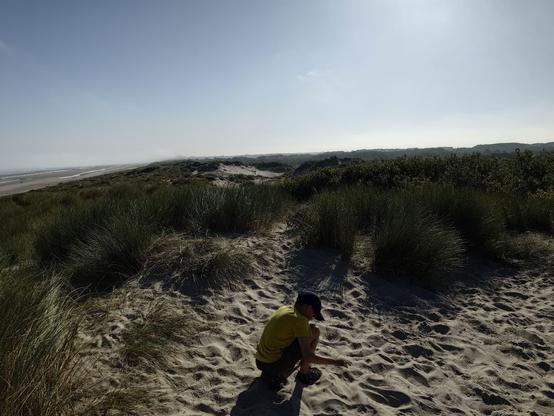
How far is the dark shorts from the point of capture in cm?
306

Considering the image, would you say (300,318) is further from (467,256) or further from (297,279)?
(467,256)

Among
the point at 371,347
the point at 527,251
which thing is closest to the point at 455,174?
the point at 527,251

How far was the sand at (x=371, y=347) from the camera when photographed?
300cm

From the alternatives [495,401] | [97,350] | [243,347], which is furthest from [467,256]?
[97,350]

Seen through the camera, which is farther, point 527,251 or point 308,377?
point 527,251

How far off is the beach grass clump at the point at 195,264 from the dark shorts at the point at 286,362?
1.97m

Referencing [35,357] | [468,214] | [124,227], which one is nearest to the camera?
[35,357]

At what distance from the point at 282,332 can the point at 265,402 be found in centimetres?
55

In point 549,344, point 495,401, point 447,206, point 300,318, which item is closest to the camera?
point 300,318

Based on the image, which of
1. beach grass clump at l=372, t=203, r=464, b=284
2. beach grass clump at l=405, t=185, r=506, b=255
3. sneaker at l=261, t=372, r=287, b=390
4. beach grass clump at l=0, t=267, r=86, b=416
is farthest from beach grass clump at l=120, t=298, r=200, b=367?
beach grass clump at l=405, t=185, r=506, b=255

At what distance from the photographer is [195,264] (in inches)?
201

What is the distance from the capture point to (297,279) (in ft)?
17.9

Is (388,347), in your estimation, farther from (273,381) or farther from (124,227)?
(124,227)

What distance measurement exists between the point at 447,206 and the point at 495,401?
4822 millimetres
